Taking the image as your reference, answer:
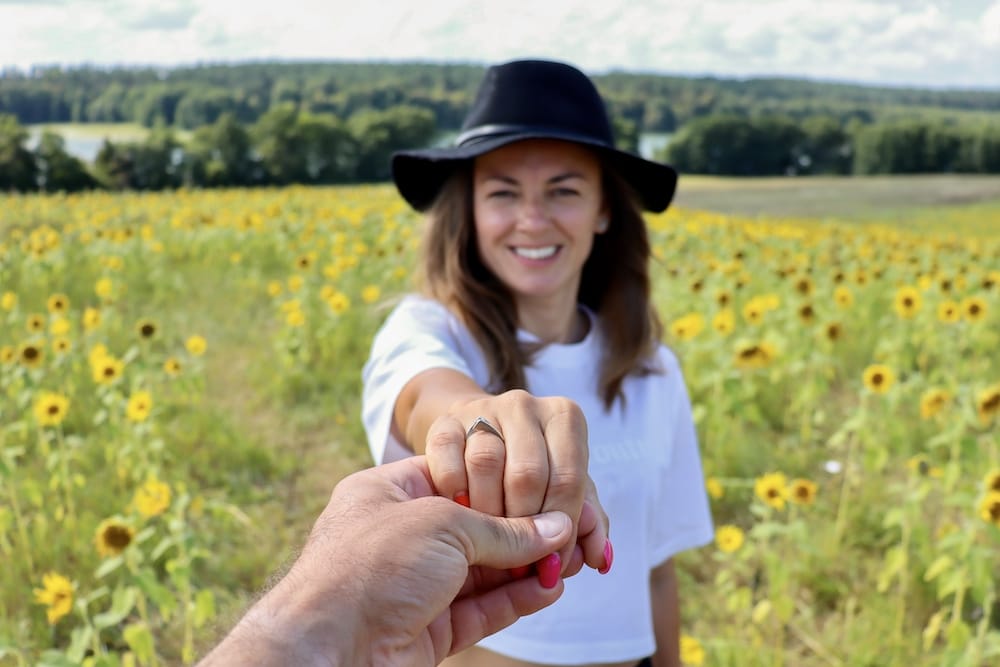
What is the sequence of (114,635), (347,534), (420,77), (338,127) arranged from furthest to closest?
(420,77), (338,127), (114,635), (347,534)

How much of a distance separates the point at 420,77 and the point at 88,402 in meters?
49.9

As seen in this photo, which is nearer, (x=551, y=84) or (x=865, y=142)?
(x=551, y=84)

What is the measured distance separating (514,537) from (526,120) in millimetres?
1044

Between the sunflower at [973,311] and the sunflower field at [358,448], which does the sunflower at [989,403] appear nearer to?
the sunflower field at [358,448]

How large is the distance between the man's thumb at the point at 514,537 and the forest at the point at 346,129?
1208cm

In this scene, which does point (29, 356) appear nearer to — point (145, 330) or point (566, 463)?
point (145, 330)

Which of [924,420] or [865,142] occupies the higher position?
[865,142]

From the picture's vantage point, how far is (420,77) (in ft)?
167

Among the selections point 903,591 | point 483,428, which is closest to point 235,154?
point 903,591

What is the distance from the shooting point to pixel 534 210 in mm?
1701

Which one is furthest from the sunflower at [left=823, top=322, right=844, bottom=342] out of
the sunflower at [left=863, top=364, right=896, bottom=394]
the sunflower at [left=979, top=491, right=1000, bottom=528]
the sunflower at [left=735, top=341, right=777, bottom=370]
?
the sunflower at [left=979, top=491, right=1000, bottom=528]

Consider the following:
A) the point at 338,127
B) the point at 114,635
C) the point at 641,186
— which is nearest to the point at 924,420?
→ the point at 641,186

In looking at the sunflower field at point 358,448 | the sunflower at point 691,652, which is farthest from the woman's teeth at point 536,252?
the sunflower at point 691,652

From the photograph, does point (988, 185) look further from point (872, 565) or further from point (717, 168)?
point (872, 565)
